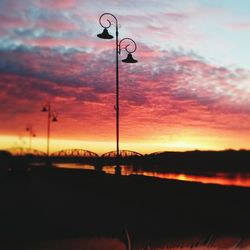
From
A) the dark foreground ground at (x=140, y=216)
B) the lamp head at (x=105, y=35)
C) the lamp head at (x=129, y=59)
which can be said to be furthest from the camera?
the lamp head at (x=129, y=59)

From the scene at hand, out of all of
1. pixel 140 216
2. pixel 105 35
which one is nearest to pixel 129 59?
pixel 105 35

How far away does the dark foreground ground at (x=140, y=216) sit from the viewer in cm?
1322

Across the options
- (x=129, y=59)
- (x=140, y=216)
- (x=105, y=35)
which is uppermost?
(x=105, y=35)

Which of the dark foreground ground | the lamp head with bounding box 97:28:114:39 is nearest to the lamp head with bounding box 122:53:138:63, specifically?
the lamp head with bounding box 97:28:114:39

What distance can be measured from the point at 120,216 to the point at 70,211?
116 inches

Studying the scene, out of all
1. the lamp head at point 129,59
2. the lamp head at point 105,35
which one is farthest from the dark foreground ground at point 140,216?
the lamp head at point 105,35

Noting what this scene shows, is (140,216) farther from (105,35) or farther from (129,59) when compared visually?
(129,59)

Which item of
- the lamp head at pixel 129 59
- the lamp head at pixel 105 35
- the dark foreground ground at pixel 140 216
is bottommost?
the dark foreground ground at pixel 140 216

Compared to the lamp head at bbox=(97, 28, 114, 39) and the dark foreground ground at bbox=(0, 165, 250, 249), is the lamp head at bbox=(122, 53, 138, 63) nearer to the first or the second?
the lamp head at bbox=(97, 28, 114, 39)

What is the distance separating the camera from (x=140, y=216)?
1564 cm

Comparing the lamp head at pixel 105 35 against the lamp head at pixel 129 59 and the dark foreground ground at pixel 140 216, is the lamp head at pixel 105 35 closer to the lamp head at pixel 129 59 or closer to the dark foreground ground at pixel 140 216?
the lamp head at pixel 129 59

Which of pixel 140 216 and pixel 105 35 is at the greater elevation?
pixel 105 35

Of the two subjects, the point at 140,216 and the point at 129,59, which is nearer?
the point at 140,216

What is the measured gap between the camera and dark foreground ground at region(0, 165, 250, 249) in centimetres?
1322
